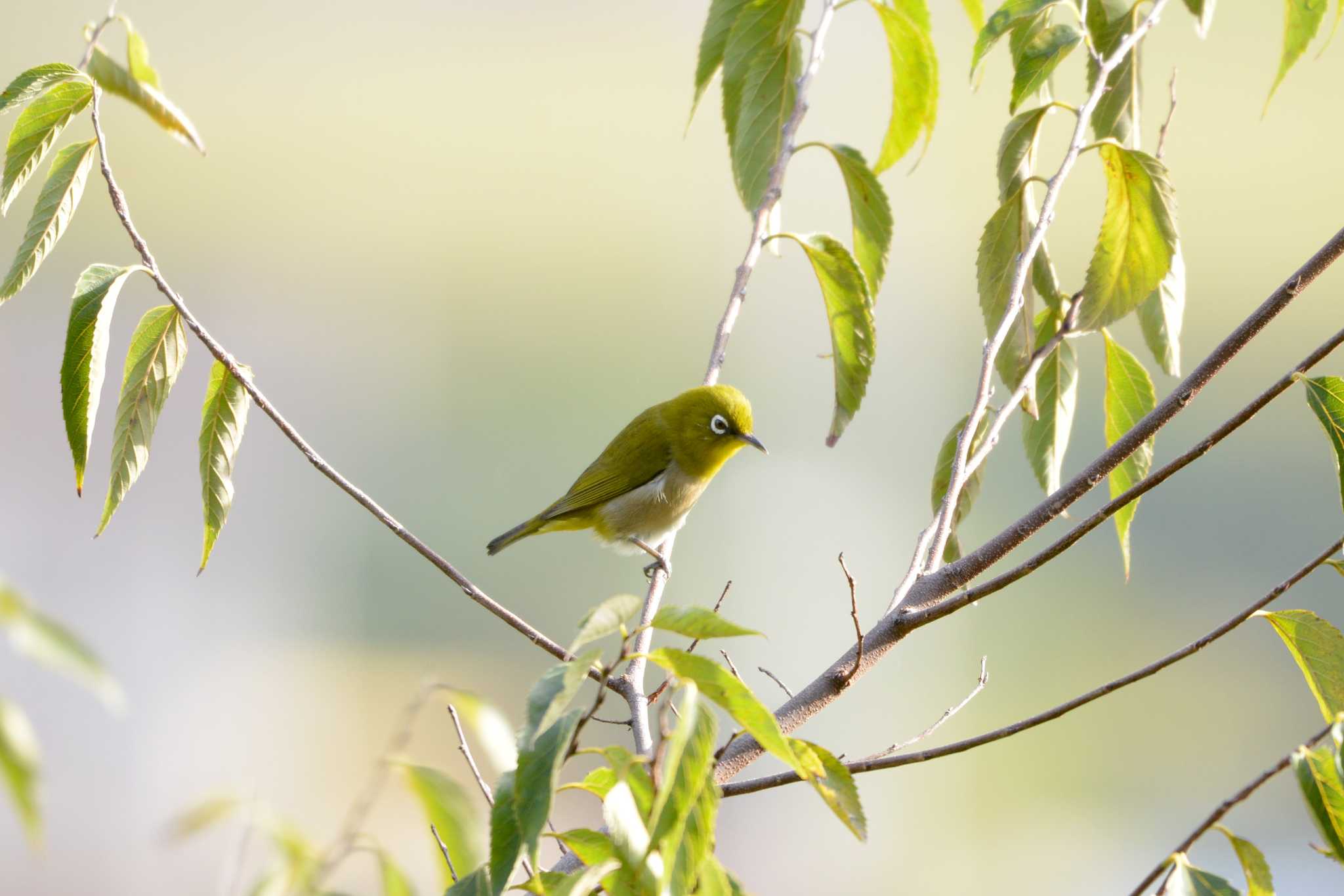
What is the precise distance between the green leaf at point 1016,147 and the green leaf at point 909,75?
0.15m

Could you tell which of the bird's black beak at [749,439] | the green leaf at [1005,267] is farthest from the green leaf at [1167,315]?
the bird's black beak at [749,439]

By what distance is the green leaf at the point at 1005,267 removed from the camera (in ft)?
5.78

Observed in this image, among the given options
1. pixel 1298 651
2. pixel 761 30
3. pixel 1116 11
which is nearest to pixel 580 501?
pixel 761 30

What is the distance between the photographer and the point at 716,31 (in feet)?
6.45

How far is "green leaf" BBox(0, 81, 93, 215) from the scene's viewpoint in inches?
52.5

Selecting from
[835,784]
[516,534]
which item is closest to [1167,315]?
[835,784]

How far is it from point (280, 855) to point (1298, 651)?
1125 millimetres

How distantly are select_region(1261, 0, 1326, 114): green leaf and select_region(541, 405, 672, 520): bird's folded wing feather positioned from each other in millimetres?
2332

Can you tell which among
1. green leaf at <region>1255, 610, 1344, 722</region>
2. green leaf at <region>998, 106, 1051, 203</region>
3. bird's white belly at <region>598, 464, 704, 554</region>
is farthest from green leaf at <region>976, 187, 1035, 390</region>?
bird's white belly at <region>598, 464, 704, 554</region>

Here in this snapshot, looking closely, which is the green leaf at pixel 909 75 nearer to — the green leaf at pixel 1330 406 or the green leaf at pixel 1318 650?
the green leaf at pixel 1330 406

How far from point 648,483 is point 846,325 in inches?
77.3

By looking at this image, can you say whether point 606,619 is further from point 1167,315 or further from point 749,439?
point 749,439

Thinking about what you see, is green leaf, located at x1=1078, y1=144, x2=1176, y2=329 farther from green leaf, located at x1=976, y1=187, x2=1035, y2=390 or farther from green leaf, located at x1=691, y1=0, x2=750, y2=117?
green leaf, located at x1=691, y1=0, x2=750, y2=117

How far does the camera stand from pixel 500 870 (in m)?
0.96
